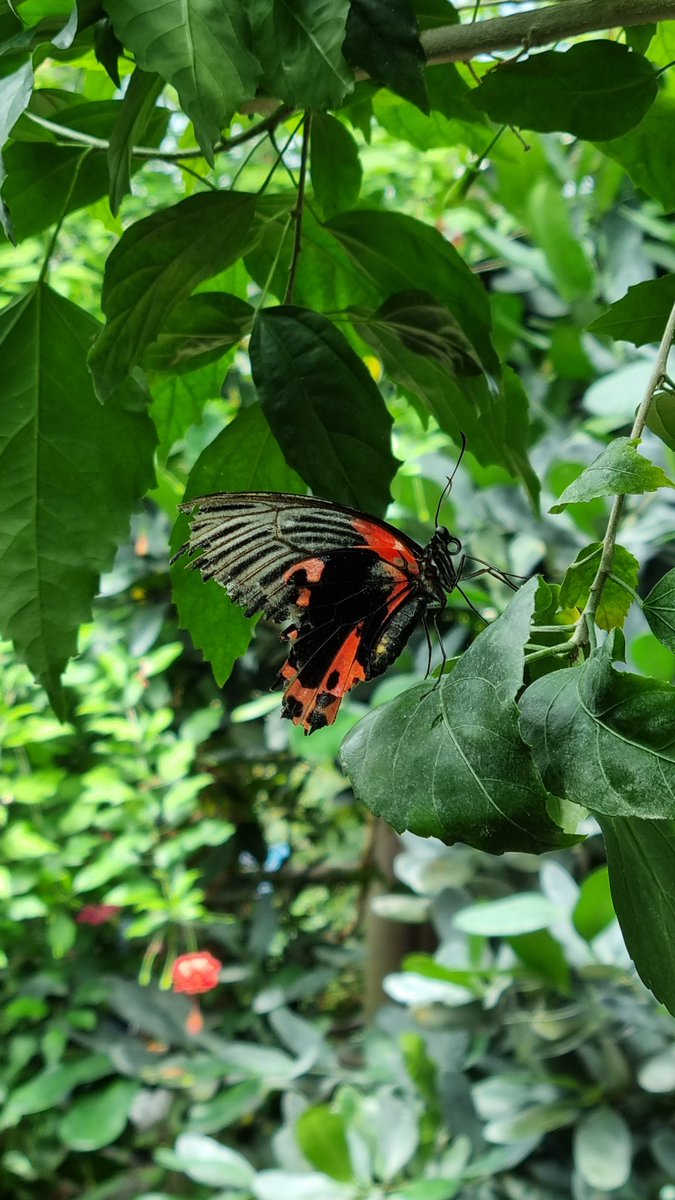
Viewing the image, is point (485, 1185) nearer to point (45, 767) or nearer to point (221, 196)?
point (45, 767)

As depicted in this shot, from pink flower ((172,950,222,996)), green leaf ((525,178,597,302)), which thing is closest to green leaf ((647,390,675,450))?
green leaf ((525,178,597,302))

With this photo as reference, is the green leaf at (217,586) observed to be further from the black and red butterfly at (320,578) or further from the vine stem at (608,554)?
the vine stem at (608,554)

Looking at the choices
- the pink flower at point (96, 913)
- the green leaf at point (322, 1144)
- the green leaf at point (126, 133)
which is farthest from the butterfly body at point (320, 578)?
the pink flower at point (96, 913)

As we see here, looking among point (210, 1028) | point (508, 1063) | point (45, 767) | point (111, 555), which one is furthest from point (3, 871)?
point (111, 555)

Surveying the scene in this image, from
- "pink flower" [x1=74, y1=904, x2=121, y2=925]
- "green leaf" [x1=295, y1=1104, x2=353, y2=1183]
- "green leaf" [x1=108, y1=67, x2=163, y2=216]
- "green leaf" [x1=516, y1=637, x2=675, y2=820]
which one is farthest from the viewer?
"pink flower" [x1=74, y1=904, x2=121, y2=925]

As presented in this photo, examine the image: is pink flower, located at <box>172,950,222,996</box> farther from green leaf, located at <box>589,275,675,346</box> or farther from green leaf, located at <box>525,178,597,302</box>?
green leaf, located at <box>589,275,675,346</box>

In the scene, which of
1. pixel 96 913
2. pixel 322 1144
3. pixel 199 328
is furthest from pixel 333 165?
pixel 96 913
